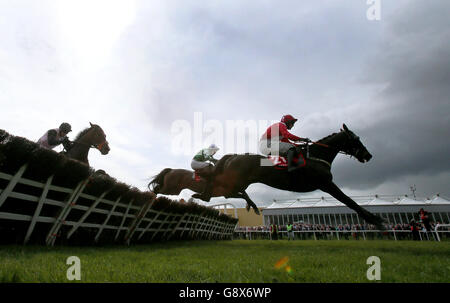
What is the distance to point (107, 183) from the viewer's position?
17.2 ft

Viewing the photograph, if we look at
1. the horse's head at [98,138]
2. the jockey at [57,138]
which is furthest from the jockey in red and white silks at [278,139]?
the jockey at [57,138]

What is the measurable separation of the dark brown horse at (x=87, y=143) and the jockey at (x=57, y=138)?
22 cm

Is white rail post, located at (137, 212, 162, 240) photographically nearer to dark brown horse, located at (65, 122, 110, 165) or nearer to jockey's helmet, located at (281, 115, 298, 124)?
dark brown horse, located at (65, 122, 110, 165)

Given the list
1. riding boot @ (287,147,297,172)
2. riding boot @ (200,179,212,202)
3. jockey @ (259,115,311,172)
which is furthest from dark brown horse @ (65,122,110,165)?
riding boot @ (287,147,297,172)

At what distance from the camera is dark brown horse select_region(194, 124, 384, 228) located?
6059 millimetres

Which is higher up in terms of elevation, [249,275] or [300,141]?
[300,141]

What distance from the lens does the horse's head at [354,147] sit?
Answer: 22.6ft

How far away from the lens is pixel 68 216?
4777 mm

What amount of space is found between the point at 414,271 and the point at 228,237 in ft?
50.2

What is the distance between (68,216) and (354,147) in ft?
25.4

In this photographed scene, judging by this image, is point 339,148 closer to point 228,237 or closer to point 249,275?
point 249,275

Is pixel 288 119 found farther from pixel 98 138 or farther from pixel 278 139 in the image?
pixel 98 138

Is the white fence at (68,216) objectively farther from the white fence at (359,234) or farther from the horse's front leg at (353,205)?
the white fence at (359,234)
